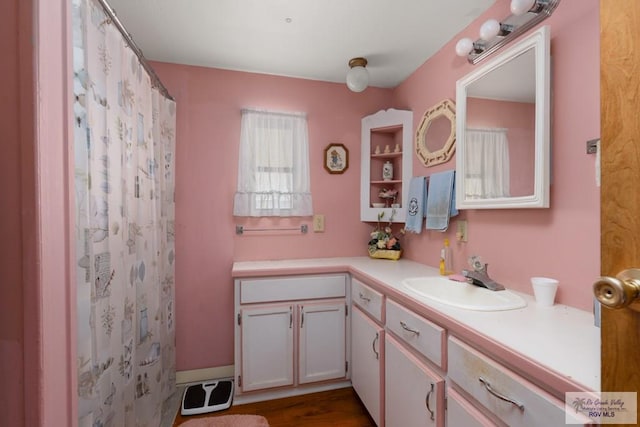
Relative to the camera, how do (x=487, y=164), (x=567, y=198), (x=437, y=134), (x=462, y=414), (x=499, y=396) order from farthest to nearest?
(x=437, y=134), (x=487, y=164), (x=567, y=198), (x=462, y=414), (x=499, y=396)

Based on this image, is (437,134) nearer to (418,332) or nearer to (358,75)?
(358,75)

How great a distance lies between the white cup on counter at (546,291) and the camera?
3.64 ft

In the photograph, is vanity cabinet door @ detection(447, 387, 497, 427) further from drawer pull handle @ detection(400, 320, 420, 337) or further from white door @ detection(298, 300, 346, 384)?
white door @ detection(298, 300, 346, 384)

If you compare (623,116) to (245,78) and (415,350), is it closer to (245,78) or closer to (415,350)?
(415,350)

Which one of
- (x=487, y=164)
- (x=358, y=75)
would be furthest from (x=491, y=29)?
(x=358, y=75)

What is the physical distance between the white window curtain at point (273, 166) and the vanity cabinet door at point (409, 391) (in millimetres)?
1255

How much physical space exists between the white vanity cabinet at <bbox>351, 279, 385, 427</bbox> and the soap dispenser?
0.46 meters

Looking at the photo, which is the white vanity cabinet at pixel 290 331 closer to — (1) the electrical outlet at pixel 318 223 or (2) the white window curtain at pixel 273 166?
(1) the electrical outlet at pixel 318 223

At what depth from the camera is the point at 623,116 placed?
0.51 metres

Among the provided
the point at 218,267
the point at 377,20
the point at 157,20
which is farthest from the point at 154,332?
the point at 377,20

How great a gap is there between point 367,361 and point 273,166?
4.99 ft

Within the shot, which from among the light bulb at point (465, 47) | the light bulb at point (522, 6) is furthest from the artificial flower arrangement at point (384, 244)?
the light bulb at point (522, 6)

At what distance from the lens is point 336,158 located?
93.4 inches

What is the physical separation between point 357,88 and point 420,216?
1.01 m
